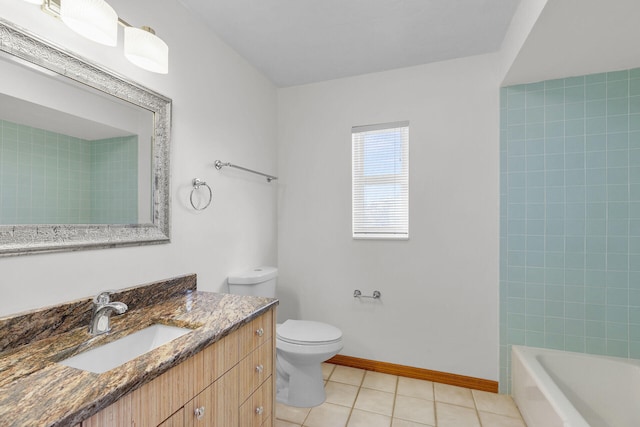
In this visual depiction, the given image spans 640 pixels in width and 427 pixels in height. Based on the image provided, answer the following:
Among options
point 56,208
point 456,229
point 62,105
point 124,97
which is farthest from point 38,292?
point 456,229

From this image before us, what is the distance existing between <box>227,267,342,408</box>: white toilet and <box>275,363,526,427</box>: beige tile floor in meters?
0.08

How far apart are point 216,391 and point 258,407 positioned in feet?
1.20

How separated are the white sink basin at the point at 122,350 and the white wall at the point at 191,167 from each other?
28 centimetres

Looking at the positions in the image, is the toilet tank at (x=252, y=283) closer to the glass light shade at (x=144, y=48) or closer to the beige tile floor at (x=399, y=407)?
the beige tile floor at (x=399, y=407)

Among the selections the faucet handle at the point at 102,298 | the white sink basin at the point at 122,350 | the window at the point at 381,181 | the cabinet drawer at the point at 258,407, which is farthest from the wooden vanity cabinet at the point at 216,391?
the window at the point at 381,181

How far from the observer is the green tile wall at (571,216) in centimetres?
189

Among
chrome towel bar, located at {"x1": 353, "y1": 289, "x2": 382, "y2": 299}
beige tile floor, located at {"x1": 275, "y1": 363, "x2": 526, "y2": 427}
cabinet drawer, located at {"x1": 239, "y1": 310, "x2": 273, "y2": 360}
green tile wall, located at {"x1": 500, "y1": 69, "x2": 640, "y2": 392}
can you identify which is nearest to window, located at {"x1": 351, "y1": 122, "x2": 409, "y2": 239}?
chrome towel bar, located at {"x1": 353, "y1": 289, "x2": 382, "y2": 299}

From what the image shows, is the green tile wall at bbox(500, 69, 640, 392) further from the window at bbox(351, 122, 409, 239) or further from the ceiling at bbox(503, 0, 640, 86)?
the window at bbox(351, 122, 409, 239)

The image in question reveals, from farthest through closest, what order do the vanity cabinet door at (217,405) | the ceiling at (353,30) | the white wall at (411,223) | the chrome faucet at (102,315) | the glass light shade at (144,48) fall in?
the white wall at (411,223), the ceiling at (353,30), the glass light shade at (144,48), the chrome faucet at (102,315), the vanity cabinet door at (217,405)

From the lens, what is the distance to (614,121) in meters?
1.91

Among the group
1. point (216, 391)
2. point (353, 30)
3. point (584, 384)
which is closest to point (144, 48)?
point (353, 30)

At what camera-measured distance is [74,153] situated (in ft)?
3.94

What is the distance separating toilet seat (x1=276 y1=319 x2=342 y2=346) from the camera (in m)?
1.90

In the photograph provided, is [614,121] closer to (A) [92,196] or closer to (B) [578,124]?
(B) [578,124]
